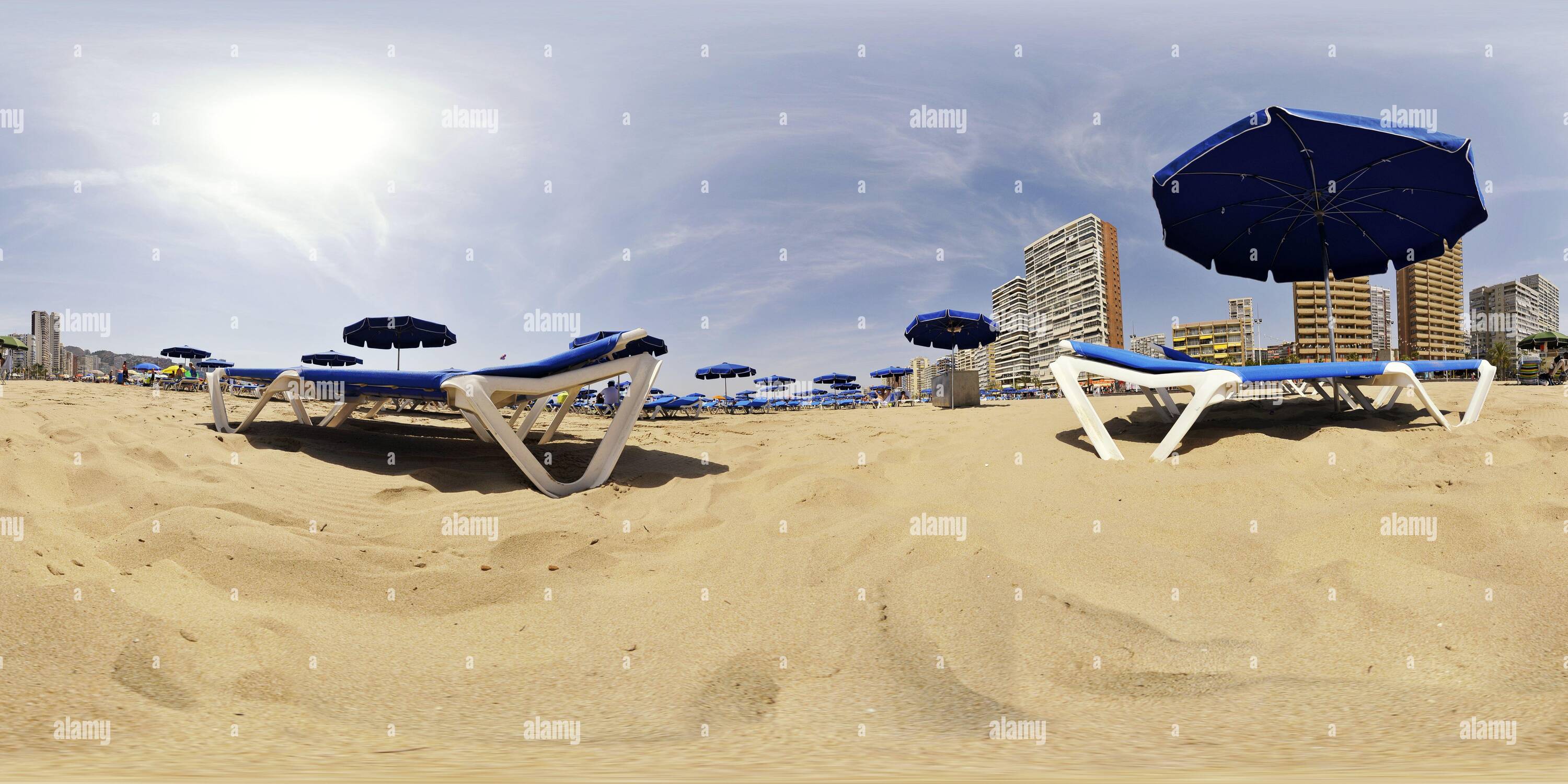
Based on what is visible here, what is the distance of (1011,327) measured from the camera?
302ft

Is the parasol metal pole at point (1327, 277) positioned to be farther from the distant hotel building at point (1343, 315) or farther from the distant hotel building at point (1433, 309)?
the distant hotel building at point (1433, 309)

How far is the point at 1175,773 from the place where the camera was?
1.50 metres

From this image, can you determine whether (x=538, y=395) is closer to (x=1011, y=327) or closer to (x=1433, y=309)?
(x=1011, y=327)

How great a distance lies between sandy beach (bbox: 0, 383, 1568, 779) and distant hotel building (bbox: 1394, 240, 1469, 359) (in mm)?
102753

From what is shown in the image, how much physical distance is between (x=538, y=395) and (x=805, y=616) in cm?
392

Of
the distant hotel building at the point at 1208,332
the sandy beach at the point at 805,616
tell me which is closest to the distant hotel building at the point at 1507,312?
the distant hotel building at the point at 1208,332

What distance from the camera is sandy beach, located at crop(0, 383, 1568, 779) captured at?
158 cm

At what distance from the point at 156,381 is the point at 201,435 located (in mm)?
21596

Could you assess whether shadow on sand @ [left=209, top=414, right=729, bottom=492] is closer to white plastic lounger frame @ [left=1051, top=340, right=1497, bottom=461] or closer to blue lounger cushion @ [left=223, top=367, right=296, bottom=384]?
blue lounger cushion @ [left=223, top=367, right=296, bottom=384]

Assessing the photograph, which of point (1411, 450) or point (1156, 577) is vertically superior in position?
point (1411, 450)

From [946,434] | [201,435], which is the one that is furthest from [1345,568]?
[201,435]

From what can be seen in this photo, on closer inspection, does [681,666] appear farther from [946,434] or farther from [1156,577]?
[946,434]

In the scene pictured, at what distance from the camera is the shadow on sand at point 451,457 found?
500cm

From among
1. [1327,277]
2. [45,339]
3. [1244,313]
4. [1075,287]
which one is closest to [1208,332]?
[1244,313]
